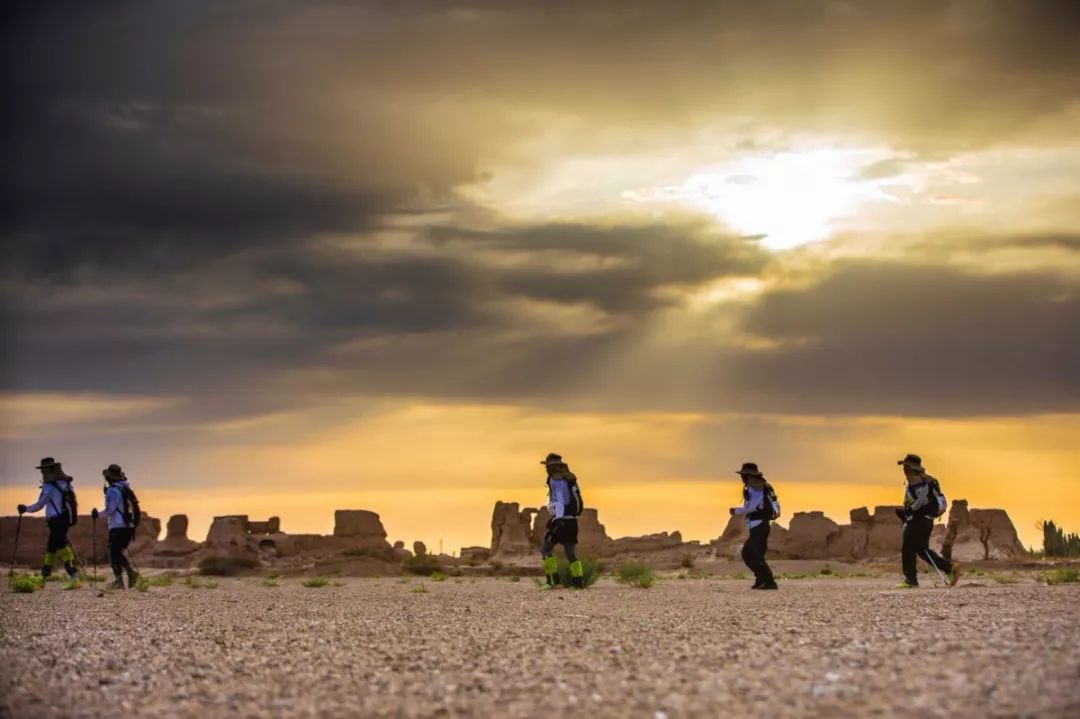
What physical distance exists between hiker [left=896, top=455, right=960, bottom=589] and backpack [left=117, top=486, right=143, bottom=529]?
52.1 feet

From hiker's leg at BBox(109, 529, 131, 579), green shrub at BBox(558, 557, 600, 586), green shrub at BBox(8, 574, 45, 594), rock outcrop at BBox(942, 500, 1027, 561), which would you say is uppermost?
rock outcrop at BBox(942, 500, 1027, 561)

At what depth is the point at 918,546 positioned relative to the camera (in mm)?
24844

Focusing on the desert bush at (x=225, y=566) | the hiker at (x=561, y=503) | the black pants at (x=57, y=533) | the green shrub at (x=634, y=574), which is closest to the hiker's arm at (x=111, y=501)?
the black pants at (x=57, y=533)

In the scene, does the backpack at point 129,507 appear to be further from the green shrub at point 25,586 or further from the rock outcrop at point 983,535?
the rock outcrop at point 983,535

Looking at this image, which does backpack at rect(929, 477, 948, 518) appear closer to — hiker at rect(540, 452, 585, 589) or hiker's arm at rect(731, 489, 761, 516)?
hiker's arm at rect(731, 489, 761, 516)

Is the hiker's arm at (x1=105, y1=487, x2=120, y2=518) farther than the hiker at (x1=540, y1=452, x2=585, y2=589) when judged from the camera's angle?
Yes

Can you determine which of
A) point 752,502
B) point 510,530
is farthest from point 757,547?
point 510,530

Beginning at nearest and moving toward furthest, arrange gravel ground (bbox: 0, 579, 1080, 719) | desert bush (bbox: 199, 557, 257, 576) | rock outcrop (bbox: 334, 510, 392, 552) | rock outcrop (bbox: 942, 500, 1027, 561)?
gravel ground (bbox: 0, 579, 1080, 719), desert bush (bbox: 199, 557, 257, 576), rock outcrop (bbox: 942, 500, 1027, 561), rock outcrop (bbox: 334, 510, 392, 552)

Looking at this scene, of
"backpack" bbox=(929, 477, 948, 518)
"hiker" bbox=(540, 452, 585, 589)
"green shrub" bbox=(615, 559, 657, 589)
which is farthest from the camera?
"green shrub" bbox=(615, 559, 657, 589)

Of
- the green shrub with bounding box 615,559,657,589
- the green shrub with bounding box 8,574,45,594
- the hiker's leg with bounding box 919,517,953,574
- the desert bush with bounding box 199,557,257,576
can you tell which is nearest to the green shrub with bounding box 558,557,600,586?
the green shrub with bounding box 615,559,657,589

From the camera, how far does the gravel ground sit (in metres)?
8.84

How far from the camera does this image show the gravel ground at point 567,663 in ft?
29.0

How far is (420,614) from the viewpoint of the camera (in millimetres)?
19344

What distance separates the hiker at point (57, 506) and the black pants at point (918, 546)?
17064mm
